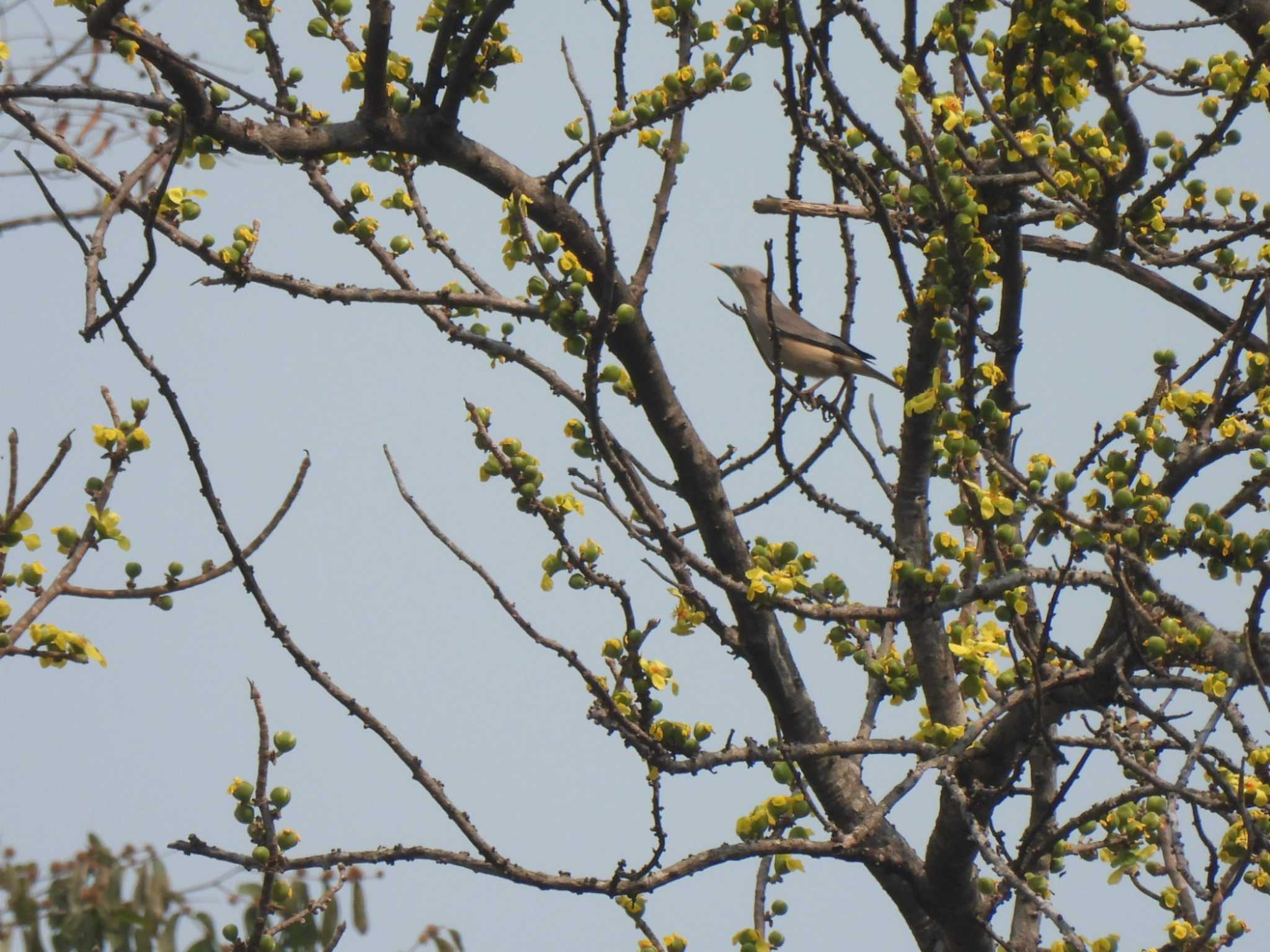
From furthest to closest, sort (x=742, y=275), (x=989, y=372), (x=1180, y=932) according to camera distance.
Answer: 1. (x=742, y=275)
2. (x=1180, y=932)
3. (x=989, y=372)

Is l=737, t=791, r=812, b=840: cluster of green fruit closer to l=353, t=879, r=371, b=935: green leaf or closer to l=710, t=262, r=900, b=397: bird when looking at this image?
l=353, t=879, r=371, b=935: green leaf

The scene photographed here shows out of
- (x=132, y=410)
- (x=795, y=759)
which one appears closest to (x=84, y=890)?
(x=132, y=410)

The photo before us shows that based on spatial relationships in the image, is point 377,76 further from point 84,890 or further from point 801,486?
point 84,890

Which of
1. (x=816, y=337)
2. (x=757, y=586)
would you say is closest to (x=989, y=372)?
(x=757, y=586)

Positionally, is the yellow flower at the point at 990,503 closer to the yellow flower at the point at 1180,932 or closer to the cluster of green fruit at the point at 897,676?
the cluster of green fruit at the point at 897,676

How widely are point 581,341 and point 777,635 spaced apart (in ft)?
4.65

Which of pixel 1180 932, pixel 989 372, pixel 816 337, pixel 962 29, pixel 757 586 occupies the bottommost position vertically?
pixel 1180 932

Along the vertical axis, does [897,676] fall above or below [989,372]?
below

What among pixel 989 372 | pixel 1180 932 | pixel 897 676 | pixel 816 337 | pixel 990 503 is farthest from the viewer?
pixel 816 337

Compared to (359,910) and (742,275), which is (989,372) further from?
(742,275)

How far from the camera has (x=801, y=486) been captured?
18.3 feet

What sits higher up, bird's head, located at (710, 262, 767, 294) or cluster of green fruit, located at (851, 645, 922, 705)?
bird's head, located at (710, 262, 767, 294)

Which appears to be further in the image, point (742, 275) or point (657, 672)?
point (742, 275)

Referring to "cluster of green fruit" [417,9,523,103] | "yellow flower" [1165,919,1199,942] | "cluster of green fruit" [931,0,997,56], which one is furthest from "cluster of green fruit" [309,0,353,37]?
"yellow flower" [1165,919,1199,942]
